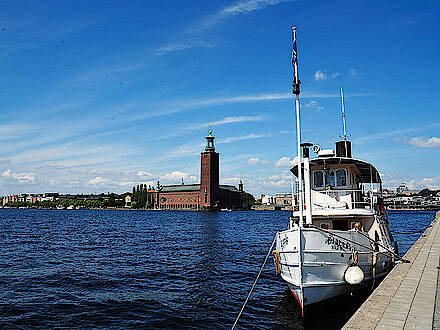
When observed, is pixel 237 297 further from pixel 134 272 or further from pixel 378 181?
pixel 378 181

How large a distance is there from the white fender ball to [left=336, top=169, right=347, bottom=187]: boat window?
493cm

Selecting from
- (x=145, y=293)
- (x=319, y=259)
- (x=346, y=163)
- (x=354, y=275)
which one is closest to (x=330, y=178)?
(x=346, y=163)

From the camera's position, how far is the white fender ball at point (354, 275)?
1345 centimetres

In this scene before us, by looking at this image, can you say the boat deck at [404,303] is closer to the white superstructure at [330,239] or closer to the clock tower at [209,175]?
the white superstructure at [330,239]

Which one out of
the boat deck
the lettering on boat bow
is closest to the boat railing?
the lettering on boat bow

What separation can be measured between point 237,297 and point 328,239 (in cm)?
662

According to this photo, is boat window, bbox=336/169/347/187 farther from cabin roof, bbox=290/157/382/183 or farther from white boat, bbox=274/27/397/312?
cabin roof, bbox=290/157/382/183

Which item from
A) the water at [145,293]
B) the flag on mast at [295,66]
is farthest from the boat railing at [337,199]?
the flag on mast at [295,66]

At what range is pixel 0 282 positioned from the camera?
19.5 m

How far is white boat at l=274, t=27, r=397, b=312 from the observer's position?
12945 millimetres

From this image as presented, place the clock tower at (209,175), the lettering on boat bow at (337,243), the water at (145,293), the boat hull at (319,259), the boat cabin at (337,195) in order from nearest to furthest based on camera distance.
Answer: the boat hull at (319,259) → the lettering on boat bow at (337,243) → the water at (145,293) → the boat cabin at (337,195) → the clock tower at (209,175)

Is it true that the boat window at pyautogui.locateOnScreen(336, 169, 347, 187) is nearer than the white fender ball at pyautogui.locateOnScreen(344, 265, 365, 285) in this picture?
No

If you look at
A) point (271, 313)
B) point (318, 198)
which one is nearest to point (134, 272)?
point (271, 313)

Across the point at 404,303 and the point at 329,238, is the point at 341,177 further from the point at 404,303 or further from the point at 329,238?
the point at 404,303
